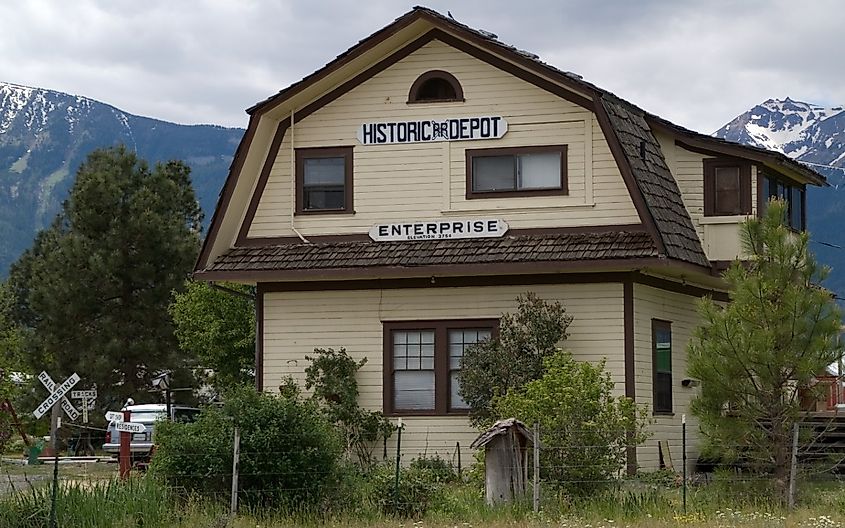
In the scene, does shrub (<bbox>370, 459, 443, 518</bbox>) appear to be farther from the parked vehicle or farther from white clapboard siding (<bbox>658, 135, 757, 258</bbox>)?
the parked vehicle

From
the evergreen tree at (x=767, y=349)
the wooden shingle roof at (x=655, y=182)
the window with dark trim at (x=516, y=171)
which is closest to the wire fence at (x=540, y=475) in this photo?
the evergreen tree at (x=767, y=349)

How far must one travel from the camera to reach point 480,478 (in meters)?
21.5

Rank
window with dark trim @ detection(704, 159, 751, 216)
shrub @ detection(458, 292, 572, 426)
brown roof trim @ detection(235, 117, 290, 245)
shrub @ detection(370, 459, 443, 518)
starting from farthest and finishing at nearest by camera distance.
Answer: brown roof trim @ detection(235, 117, 290, 245) < window with dark trim @ detection(704, 159, 751, 216) < shrub @ detection(458, 292, 572, 426) < shrub @ detection(370, 459, 443, 518)

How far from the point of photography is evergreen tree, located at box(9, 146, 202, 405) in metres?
48.5

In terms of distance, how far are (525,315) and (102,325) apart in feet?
86.4

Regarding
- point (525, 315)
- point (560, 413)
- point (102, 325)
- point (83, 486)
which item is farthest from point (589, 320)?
point (102, 325)

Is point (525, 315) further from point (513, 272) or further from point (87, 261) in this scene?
point (87, 261)

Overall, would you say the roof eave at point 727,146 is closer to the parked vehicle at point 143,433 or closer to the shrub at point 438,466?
the shrub at point 438,466

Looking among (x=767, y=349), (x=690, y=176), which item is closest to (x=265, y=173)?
(x=690, y=176)

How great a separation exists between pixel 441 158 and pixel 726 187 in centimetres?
508

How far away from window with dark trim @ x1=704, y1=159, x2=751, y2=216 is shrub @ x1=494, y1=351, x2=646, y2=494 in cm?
589

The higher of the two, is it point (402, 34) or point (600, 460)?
point (402, 34)

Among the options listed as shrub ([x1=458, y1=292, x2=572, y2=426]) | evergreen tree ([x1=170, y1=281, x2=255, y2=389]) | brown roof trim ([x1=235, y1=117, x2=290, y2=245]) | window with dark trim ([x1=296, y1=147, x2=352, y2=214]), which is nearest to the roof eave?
shrub ([x1=458, y1=292, x2=572, y2=426])

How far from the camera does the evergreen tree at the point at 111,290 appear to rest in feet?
159
